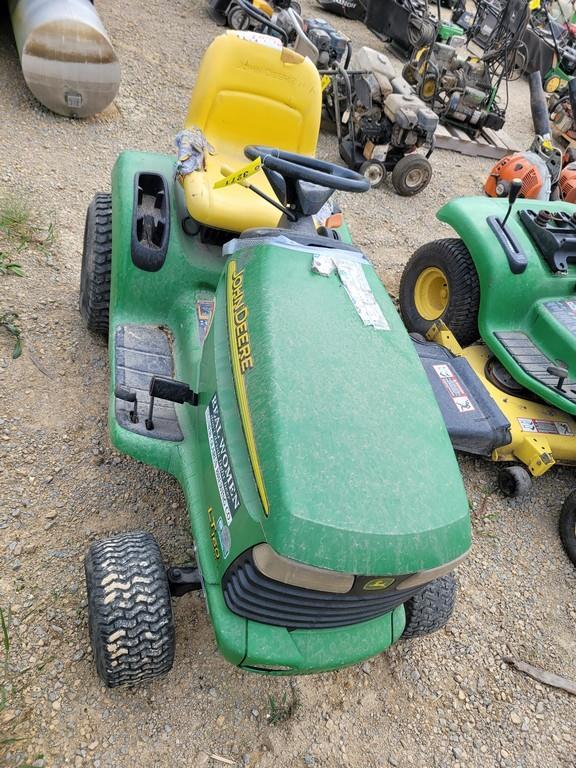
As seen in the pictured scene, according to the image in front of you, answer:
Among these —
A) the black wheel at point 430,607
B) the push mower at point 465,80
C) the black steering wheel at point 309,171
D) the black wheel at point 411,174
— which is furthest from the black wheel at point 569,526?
the push mower at point 465,80

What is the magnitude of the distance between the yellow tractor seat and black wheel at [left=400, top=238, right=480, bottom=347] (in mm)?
918

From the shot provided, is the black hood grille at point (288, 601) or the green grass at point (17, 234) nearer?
the black hood grille at point (288, 601)

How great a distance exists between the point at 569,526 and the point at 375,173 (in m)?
3.46

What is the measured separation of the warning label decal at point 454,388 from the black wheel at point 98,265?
1587 millimetres

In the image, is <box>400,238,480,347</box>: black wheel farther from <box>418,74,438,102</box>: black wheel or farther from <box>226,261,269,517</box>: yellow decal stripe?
<box>418,74,438,102</box>: black wheel

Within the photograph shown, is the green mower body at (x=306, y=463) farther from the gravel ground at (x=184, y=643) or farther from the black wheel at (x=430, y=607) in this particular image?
the gravel ground at (x=184, y=643)

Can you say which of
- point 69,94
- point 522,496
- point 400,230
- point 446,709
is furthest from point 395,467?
point 69,94

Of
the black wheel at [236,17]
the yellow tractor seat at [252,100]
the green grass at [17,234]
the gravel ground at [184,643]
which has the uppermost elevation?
the yellow tractor seat at [252,100]

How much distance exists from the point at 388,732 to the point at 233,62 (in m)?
2.87

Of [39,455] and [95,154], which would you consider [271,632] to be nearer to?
[39,455]

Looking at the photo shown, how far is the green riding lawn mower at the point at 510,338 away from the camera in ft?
9.80

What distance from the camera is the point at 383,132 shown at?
538 cm

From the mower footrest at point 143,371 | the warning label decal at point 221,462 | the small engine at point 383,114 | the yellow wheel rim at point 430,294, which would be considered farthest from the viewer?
the small engine at point 383,114

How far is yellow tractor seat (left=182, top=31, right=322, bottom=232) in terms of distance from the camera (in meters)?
3.09
